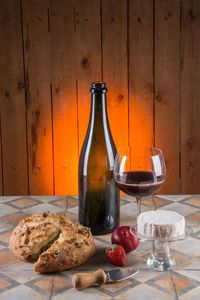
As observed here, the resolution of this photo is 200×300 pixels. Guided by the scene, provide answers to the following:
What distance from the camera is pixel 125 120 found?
2715 millimetres

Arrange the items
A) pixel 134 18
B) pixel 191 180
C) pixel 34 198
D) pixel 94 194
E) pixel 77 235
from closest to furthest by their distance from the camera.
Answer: pixel 77 235 → pixel 94 194 → pixel 34 198 → pixel 134 18 → pixel 191 180

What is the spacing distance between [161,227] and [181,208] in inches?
18.0

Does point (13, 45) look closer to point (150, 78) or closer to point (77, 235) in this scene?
point (150, 78)

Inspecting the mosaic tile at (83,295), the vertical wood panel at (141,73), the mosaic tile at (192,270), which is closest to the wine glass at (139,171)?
the mosaic tile at (192,270)

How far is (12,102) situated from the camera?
2.69m

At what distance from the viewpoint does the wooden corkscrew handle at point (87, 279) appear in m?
1.20

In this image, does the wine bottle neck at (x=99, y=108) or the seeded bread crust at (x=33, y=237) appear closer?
the seeded bread crust at (x=33, y=237)

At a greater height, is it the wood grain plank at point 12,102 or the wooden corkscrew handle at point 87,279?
the wood grain plank at point 12,102

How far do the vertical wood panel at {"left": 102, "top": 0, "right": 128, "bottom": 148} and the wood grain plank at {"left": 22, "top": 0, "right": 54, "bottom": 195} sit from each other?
26 centimetres

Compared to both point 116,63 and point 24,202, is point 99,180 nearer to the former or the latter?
point 24,202

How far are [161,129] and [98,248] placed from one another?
1374 mm

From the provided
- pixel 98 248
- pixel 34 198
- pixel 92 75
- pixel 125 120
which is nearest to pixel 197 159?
pixel 125 120

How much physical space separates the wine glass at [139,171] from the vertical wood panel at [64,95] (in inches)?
50.0

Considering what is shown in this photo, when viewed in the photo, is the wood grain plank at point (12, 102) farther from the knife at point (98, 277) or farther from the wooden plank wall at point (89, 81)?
the knife at point (98, 277)
